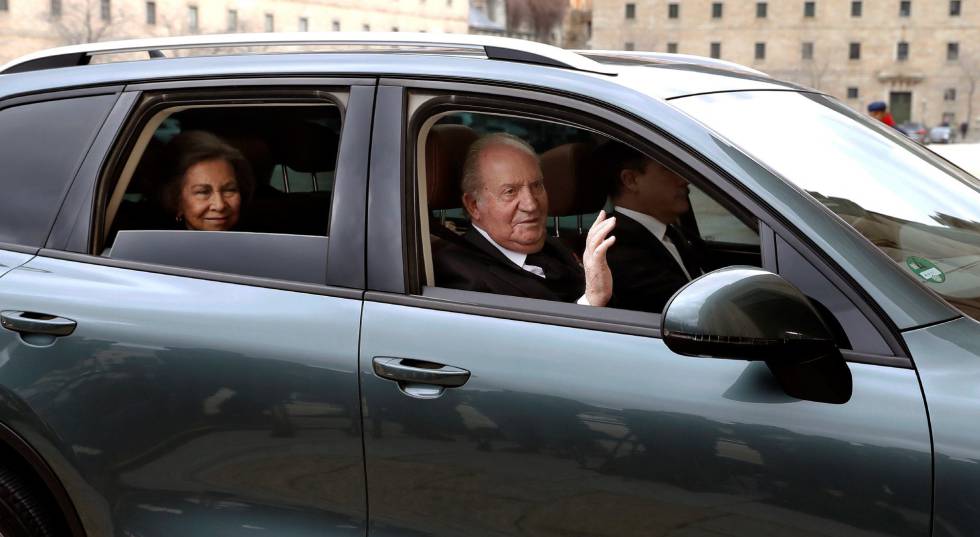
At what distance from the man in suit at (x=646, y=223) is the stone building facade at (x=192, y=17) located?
6956cm

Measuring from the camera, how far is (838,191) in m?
2.41

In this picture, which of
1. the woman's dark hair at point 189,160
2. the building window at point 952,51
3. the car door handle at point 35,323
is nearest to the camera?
the car door handle at point 35,323

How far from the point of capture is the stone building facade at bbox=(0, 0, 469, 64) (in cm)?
7356

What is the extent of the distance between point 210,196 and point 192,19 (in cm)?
8588

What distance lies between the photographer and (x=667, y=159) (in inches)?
90.5

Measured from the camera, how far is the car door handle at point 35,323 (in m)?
2.70

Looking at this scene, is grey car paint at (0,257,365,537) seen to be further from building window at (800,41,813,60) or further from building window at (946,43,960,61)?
building window at (946,43,960,61)

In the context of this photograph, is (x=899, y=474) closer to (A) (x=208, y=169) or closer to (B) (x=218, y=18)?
(A) (x=208, y=169)

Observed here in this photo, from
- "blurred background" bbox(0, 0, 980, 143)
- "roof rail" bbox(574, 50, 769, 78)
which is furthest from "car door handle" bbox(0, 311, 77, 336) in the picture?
"blurred background" bbox(0, 0, 980, 143)

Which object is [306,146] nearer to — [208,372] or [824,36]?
[208,372]

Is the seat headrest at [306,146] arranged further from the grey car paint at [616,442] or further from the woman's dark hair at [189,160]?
the grey car paint at [616,442]

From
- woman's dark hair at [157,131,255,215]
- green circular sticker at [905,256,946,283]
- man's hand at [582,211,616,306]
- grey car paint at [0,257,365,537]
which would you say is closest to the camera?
green circular sticker at [905,256,946,283]

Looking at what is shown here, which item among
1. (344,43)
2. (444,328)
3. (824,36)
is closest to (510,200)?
(344,43)

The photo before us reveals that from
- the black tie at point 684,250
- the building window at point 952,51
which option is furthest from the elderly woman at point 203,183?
the building window at point 952,51
